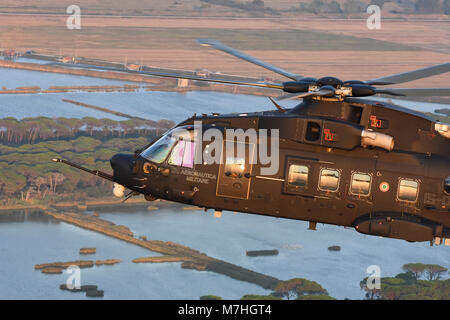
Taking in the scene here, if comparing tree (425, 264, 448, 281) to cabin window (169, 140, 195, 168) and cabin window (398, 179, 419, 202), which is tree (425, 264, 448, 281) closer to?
cabin window (398, 179, 419, 202)

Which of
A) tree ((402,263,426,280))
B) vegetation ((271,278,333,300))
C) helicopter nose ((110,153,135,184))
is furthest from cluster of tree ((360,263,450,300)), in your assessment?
helicopter nose ((110,153,135,184))

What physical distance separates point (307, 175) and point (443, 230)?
5.38 meters

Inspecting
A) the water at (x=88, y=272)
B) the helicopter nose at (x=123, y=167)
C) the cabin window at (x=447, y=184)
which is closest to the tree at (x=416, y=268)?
the water at (x=88, y=272)

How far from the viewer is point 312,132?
31.6 m

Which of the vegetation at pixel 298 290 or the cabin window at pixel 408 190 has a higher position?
the cabin window at pixel 408 190

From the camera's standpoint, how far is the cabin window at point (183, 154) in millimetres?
32312

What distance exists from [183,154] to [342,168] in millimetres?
6022

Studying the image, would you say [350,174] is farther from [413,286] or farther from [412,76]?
Answer: [413,286]

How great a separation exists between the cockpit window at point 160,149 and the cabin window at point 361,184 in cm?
695

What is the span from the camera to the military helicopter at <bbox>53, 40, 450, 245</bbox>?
102ft

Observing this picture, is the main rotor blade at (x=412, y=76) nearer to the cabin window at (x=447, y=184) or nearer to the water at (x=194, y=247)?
the cabin window at (x=447, y=184)

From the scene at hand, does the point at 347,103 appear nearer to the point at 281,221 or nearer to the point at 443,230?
the point at 443,230

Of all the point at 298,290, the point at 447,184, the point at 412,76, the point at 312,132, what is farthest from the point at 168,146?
the point at 298,290
